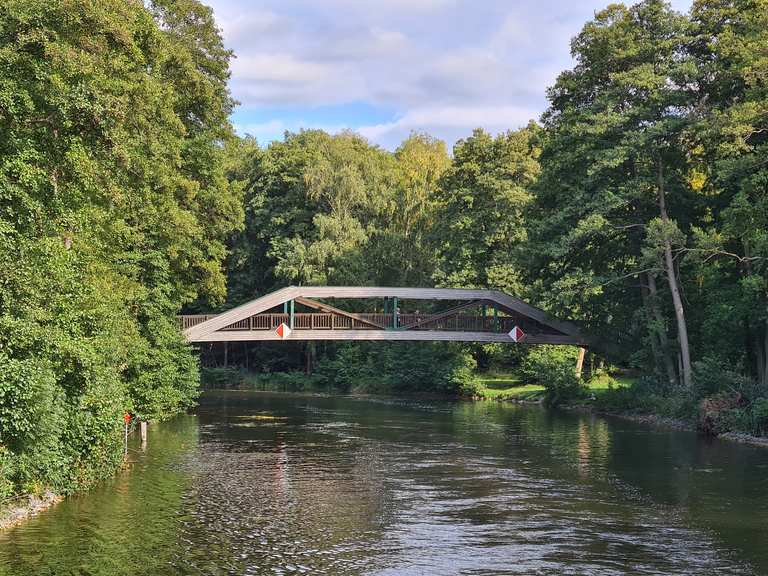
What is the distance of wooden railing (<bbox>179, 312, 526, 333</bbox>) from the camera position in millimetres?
46031

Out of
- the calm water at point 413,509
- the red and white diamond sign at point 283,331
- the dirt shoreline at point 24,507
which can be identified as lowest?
the calm water at point 413,509

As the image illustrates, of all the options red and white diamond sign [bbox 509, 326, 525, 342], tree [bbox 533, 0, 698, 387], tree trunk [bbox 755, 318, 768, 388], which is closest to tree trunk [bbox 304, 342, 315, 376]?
red and white diamond sign [bbox 509, 326, 525, 342]

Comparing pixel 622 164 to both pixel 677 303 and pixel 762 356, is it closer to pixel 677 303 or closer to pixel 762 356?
pixel 677 303

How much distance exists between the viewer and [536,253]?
4103 cm

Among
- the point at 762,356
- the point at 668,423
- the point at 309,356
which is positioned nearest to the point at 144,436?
the point at 668,423

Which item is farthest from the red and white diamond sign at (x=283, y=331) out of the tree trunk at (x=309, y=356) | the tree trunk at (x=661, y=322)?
the tree trunk at (x=309, y=356)

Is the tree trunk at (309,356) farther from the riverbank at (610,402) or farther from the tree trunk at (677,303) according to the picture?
the tree trunk at (677,303)

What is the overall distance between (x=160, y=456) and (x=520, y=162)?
34.1 metres

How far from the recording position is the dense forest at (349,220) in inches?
690

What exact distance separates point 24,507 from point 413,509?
829 centimetres

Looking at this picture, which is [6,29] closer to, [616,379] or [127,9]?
[127,9]

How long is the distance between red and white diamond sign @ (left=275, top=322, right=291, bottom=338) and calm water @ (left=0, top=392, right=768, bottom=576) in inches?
469

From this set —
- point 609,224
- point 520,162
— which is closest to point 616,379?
point 520,162

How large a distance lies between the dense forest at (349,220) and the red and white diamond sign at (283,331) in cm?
349
